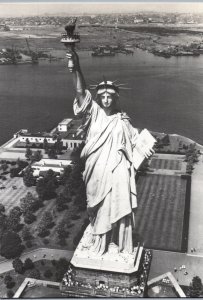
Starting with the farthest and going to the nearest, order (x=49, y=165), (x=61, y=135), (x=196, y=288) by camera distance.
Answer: (x=61, y=135) → (x=49, y=165) → (x=196, y=288)

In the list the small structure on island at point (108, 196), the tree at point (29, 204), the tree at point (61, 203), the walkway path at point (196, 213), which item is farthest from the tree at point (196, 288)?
the tree at point (29, 204)

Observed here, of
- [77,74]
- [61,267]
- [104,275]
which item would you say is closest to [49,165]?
[61,267]

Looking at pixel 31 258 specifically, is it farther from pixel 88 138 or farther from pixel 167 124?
pixel 167 124

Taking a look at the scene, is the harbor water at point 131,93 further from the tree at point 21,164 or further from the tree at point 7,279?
the tree at point 7,279

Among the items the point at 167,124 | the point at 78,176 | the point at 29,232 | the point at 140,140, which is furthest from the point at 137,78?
the point at 140,140

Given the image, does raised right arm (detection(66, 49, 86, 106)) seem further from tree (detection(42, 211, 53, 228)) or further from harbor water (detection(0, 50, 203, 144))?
harbor water (detection(0, 50, 203, 144))

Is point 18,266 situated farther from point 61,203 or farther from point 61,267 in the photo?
point 61,203
